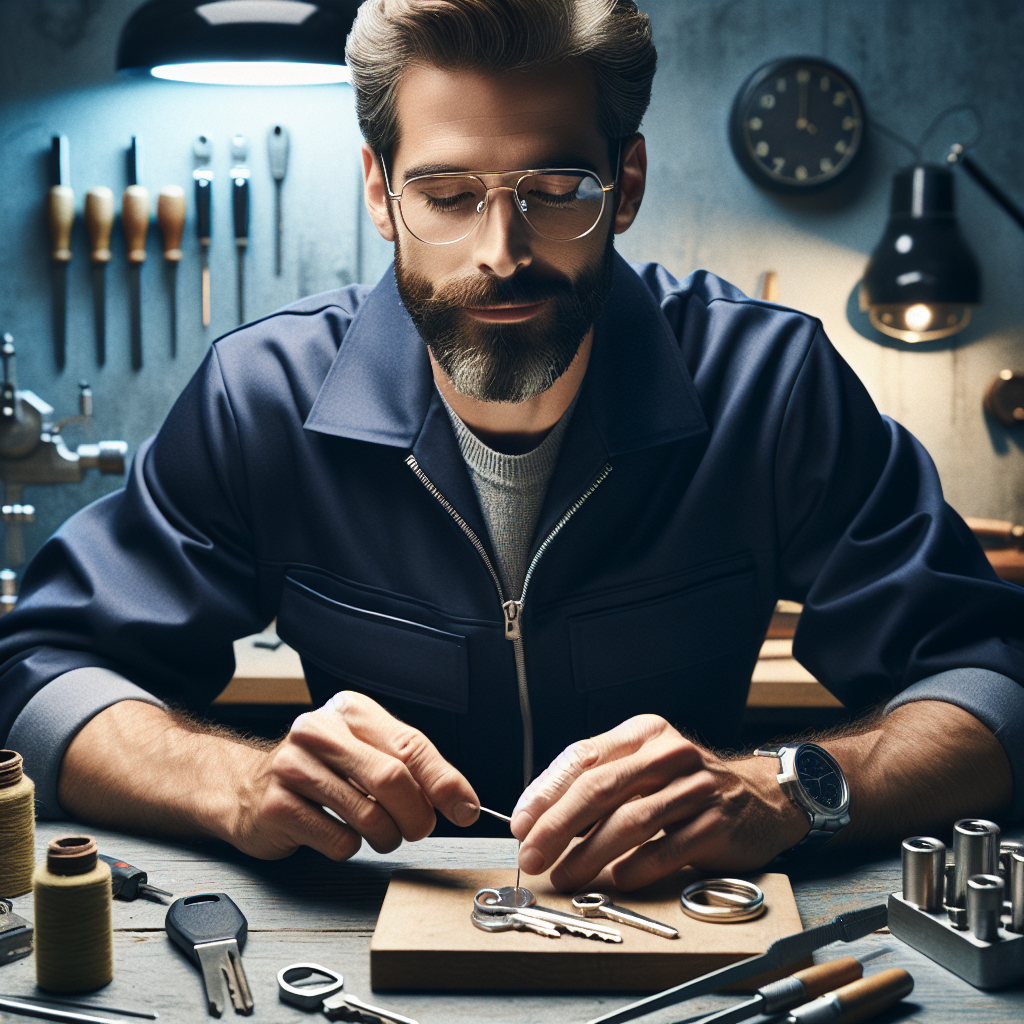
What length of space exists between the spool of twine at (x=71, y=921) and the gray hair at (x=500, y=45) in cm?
92

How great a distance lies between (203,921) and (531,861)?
0.27 meters

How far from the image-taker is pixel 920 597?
4.38 ft

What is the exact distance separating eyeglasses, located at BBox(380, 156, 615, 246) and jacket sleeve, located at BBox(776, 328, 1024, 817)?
38 centimetres

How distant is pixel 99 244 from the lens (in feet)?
10.0

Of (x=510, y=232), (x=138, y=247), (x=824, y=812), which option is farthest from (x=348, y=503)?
(x=138, y=247)

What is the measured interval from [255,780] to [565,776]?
0.29 meters

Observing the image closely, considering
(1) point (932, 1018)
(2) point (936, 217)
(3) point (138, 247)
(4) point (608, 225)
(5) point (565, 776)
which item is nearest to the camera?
(1) point (932, 1018)

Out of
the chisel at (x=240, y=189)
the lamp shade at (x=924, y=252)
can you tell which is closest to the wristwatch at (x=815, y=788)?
the lamp shade at (x=924, y=252)

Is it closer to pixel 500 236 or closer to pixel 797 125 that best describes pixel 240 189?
pixel 797 125

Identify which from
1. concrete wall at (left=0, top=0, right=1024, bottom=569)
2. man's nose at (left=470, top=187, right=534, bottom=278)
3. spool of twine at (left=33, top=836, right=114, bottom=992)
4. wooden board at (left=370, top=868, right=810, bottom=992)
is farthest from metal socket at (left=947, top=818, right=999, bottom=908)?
concrete wall at (left=0, top=0, right=1024, bottom=569)

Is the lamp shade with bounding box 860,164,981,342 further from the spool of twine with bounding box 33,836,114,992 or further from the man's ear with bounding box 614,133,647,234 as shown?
the spool of twine with bounding box 33,836,114,992

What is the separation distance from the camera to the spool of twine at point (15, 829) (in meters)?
0.98

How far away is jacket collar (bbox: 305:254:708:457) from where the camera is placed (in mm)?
1465

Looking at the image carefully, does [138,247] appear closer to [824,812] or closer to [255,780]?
[255,780]
